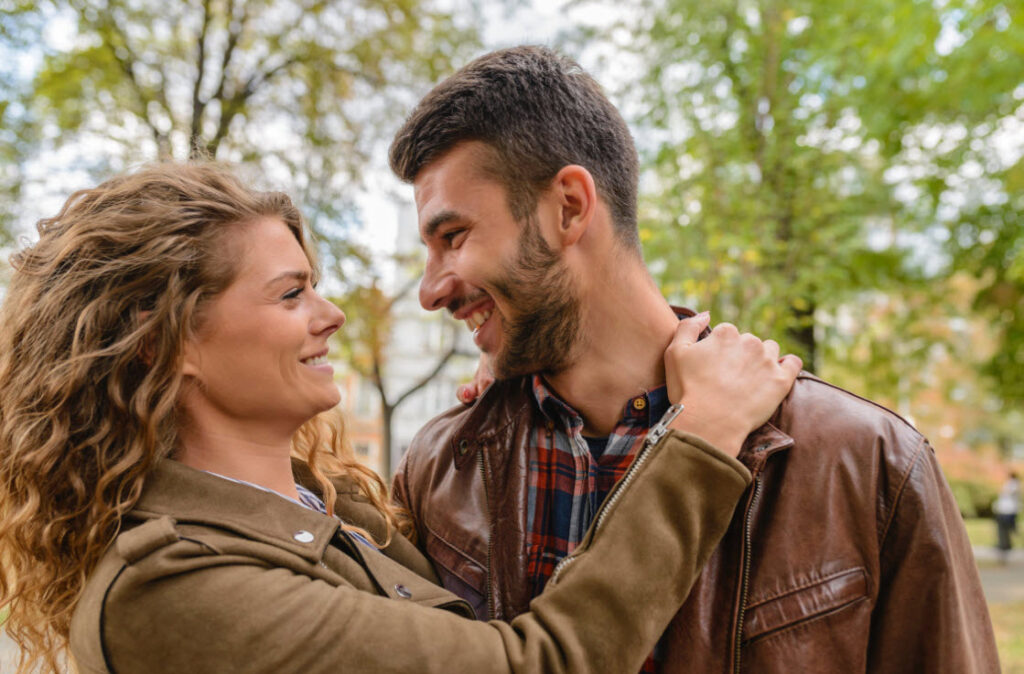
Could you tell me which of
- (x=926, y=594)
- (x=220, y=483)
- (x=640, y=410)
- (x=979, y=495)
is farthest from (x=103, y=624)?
(x=979, y=495)

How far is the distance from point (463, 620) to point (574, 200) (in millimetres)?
1120

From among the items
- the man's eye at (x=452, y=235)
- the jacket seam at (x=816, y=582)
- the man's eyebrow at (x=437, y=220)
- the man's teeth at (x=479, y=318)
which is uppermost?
the man's eyebrow at (x=437, y=220)

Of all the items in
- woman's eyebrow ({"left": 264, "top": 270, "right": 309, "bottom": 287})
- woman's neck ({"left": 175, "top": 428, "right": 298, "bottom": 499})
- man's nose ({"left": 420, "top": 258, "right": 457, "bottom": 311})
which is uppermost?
woman's eyebrow ({"left": 264, "top": 270, "right": 309, "bottom": 287})

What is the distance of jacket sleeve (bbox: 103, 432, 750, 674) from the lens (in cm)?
150

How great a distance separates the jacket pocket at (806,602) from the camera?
1.69 m

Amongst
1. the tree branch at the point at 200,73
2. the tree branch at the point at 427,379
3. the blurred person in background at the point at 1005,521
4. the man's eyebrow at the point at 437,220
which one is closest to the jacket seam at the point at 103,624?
the man's eyebrow at the point at 437,220

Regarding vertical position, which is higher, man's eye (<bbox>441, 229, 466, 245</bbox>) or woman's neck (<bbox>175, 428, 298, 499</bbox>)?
man's eye (<bbox>441, 229, 466, 245</bbox>)

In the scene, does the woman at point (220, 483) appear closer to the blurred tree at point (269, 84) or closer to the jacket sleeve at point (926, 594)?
the jacket sleeve at point (926, 594)

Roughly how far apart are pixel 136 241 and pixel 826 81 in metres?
8.18

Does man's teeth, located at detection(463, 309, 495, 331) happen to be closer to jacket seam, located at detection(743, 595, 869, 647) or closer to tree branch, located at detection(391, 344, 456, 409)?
jacket seam, located at detection(743, 595, 869, 647)

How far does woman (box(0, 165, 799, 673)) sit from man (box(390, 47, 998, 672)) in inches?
5.2

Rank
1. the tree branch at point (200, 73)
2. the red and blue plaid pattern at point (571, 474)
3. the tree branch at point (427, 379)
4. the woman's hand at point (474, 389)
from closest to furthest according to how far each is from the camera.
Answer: the red and blue plaid pattern at point (571, 474) → the woman's hand at point (474, 389) → the tree branch at point (200, 73) → the tree branch at point (427, 379)

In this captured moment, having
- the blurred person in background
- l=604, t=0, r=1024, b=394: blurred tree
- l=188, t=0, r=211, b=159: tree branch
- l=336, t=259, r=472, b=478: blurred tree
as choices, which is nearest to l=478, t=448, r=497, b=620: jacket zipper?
l=604, t=0, r=1024, b=394: blurred tree

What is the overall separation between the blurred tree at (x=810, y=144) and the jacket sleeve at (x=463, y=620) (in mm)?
4712
